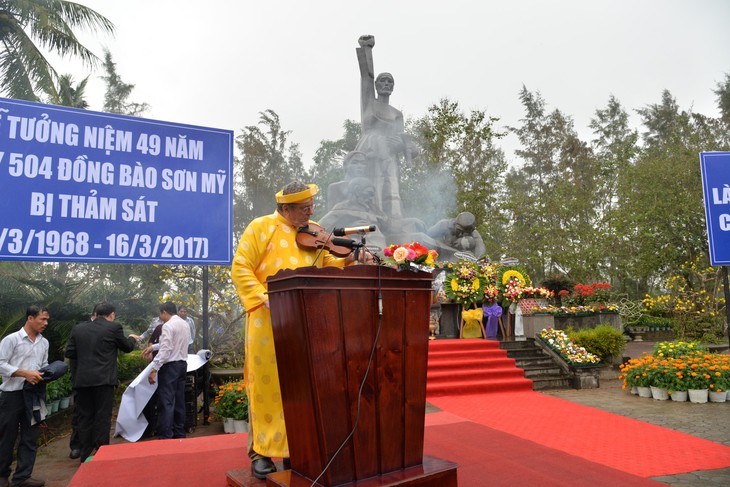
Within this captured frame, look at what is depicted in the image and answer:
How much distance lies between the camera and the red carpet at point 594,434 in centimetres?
451

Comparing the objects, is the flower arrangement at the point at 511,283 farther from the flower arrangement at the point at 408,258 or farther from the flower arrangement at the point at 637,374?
the flower arrangement at the point at 408,258

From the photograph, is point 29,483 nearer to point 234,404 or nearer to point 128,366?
point 234,404

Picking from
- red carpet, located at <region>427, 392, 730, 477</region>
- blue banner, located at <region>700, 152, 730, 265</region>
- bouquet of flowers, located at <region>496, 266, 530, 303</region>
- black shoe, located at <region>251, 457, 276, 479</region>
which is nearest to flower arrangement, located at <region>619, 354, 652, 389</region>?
red carpet, located at <region>427, 392, 730, 477</region>

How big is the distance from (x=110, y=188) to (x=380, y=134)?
1304cm

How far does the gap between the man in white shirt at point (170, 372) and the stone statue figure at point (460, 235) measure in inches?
462

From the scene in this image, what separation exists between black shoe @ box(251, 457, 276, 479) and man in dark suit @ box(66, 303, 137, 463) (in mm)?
3216

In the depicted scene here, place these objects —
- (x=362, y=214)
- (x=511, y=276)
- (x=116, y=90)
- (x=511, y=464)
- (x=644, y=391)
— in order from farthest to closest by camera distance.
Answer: (x=116, y=90) < (x=362, y=214) < (x=511, y=276) < (x=644, y=391) < (x=511, y=464)

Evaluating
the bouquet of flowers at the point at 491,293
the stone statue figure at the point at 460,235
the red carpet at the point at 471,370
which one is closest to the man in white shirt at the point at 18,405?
the red carpet at the point at 471,370

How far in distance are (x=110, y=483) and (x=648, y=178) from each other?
21.4 m

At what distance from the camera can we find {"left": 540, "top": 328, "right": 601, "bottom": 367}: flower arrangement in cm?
948

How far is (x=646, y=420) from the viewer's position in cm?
642

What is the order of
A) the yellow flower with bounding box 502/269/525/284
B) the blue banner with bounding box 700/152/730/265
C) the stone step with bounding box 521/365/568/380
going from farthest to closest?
the yellow flower with bounding box 502/269/525/284
the stone step with bounding box 521/365/568/380
the blue banner with bounding box 700/152/730/265

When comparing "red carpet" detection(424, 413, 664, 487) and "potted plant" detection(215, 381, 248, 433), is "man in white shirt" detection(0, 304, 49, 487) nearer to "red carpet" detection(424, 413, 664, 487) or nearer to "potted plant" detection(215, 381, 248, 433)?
"potted plant" detection(215, 381, 248, 433)

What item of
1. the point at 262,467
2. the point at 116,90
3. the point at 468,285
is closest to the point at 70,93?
the point at 116,90
